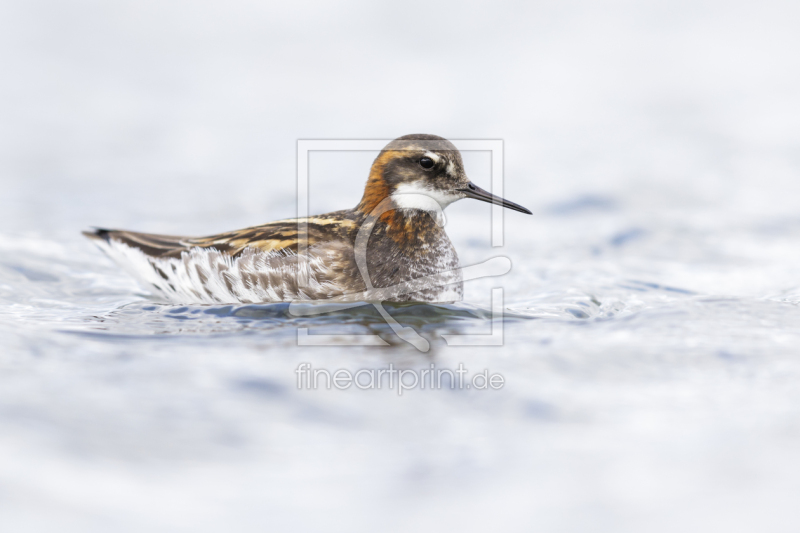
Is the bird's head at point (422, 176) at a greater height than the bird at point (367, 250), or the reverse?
the bird's head at point (422, 176)

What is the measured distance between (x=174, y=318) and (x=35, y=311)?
1.21 m

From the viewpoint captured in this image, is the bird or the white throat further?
→ the white throat

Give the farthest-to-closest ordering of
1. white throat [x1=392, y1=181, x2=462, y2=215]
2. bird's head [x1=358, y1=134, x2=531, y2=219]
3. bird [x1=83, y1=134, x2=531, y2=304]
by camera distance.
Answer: white throat [x1=392, y1=181, x2=462, y2=215] < bird's head [x1=358, y1=134, x2=531, y2=219] < bird [x1=83, y1=134, x2=531, y2=304]

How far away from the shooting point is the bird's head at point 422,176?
685 centimetres

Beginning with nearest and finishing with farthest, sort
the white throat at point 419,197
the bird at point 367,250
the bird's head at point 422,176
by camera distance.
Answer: the bird at point 367,250 < the bird's head at point 422,176 < the white throat at point 419,197

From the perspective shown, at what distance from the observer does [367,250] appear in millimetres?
6895

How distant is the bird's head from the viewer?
6.85 m

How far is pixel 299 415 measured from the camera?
4.62m

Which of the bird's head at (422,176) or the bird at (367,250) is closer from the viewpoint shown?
the bird at (367,250)

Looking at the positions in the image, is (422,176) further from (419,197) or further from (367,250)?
(367,250)

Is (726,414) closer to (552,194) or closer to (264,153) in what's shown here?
(552,194)

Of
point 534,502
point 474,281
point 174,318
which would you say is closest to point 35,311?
point 174,318

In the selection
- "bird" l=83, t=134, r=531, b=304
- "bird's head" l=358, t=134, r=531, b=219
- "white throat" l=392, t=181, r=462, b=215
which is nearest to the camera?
"bird" l=83, t=134, r=531, b=304

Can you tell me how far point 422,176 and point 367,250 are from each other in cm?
77
